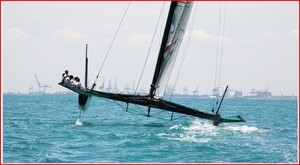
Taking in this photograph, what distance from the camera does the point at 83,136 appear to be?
94.3 feet

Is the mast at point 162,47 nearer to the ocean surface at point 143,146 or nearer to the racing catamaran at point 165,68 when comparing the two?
the racing catamaran at point 165,68

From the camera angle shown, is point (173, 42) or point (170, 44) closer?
point (170, 44)

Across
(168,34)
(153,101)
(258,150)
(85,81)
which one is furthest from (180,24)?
(258,150)

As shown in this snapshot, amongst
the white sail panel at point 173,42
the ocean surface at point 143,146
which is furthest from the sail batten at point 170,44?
the ocean surface at point 143,146

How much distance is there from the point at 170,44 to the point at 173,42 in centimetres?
29

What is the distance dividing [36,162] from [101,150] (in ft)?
13.8

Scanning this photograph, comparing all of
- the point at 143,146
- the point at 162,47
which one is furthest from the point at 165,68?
the point at 143,146

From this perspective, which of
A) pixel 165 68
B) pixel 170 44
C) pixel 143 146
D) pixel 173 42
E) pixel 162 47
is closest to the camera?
pixel 143 146

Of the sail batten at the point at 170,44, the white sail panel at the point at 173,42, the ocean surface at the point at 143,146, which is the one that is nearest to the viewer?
the ocean surface at the point at 143,146

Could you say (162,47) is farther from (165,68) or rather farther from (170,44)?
(165,68)

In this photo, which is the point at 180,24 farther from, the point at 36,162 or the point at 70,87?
the point at 36,162

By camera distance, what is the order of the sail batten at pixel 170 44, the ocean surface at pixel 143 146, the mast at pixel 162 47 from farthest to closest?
the sail batten at pixel 170 44 → the mast at pixel 162 47 → the ocean surface at pixel 143 146

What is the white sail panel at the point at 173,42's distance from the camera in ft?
92.9

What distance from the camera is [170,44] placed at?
28.7m
